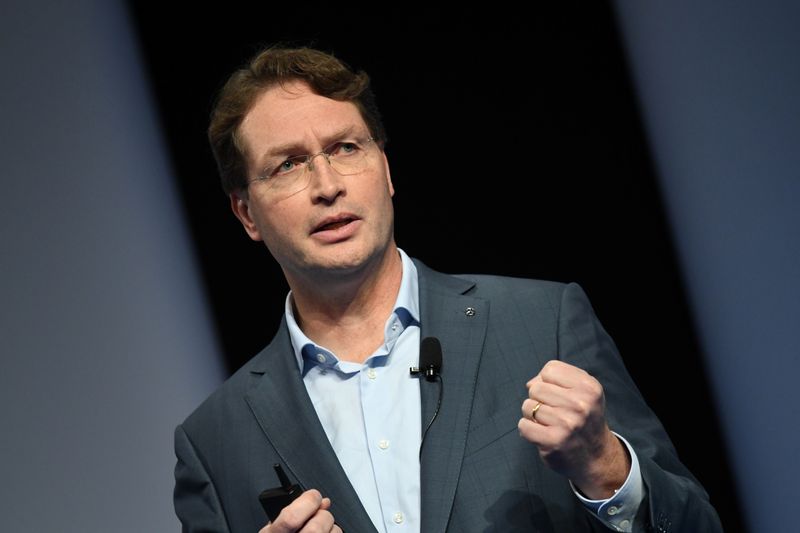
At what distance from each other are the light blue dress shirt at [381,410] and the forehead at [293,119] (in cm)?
46

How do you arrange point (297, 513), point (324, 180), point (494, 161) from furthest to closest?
point (494, 161) < point (324, 180) < point (297, 513)

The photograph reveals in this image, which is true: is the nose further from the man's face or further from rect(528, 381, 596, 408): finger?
rect(528, 381, 596, 408): finger

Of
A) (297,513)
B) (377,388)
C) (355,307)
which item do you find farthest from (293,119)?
(297,513)

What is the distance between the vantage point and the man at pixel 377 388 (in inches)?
79.6

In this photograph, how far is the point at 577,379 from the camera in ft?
6.23

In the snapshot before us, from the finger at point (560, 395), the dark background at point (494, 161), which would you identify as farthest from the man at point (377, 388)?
the dark background at point (494, 161)

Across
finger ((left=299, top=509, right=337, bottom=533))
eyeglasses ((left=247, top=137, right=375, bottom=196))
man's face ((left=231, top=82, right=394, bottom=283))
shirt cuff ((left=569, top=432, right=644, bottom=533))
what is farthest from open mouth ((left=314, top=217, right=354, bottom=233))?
shirt cuff ((left=569, top=432, right=644, bottom=533))

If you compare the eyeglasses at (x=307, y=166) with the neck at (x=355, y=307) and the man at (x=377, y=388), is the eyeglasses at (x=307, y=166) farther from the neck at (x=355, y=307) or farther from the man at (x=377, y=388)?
the neck at (x=355, y=307)

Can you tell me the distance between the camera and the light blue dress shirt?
229cm

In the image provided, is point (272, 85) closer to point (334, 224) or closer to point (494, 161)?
point (334, 224)

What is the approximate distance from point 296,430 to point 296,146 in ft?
2.60

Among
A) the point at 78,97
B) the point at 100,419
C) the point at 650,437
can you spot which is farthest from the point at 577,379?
the point at 78,97

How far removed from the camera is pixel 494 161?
3297mm

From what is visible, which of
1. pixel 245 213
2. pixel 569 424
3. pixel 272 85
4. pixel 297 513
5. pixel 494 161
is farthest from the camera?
pixel 494 161
